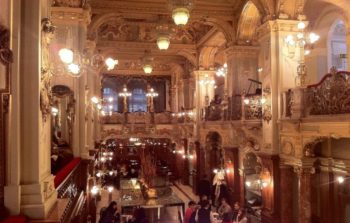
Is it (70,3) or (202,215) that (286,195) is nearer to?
(202,215)

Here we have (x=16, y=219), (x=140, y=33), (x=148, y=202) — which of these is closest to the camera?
(x=16, y=219)

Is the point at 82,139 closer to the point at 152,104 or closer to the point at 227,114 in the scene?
the point at 227,114

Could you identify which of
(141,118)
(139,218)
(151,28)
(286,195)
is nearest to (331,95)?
(286,195)

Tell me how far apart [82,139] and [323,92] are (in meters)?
6.63

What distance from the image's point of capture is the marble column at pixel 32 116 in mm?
4016

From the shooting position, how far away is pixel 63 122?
380 inches

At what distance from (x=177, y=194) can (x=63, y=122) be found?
1224 cm

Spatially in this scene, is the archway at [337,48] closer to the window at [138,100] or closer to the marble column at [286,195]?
the marble column at [286,195]

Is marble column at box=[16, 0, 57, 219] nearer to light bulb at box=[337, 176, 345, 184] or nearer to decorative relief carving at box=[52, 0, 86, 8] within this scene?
decorative relief carving at box=[52, 0, 86, 8]

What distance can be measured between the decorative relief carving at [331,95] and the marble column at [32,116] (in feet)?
21.4

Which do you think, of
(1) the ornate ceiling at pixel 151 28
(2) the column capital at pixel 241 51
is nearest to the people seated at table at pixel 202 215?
(1) the ornate ceiling at pixel 151 28

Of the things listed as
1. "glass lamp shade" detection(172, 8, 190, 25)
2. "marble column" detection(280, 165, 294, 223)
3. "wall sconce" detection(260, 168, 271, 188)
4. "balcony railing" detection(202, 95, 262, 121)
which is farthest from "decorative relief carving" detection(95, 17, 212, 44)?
"glass lamp shade" detection(172, 8, 190, 25)

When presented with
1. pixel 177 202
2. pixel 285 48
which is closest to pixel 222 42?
pixel 285 48

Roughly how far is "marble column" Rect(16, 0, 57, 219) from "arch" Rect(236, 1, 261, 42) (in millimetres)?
10996
